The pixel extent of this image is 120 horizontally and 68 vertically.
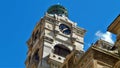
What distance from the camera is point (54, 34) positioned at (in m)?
73.8

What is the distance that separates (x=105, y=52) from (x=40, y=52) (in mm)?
35748

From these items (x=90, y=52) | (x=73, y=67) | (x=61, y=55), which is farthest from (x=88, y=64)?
(x=61, y=55)

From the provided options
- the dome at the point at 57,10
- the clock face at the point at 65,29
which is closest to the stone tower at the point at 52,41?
the clock face at the point at 65,29

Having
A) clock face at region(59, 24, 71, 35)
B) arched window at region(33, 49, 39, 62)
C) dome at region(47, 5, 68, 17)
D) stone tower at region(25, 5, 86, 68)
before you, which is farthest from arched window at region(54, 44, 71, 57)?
dome at region(47, 5, 68, 17)

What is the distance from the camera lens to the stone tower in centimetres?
6826

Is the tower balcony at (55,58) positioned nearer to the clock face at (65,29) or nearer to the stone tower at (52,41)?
the stone tower at (52,41)

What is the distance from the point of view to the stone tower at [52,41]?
68262 millimetres

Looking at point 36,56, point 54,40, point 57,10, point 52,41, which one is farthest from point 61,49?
point 57,10

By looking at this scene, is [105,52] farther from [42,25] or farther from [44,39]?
[42,25]

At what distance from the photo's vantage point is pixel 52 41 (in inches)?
2830

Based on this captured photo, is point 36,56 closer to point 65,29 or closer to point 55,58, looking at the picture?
point 55,58

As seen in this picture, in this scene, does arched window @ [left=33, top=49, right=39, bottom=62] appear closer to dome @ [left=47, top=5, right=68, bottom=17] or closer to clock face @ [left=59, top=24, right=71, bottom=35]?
clock face @ [left=59, top=24, right=71, bottom=35]

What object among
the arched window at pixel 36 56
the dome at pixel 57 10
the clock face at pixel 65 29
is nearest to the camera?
the arched window at pixel 36 56

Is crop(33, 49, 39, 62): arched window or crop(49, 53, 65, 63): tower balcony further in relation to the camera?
crop(33, 49, 39, 62): arched window
